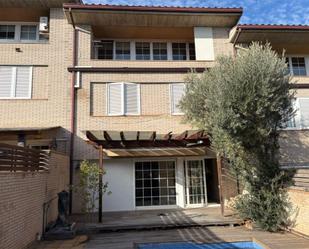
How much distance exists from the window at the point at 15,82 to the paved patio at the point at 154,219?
6649 millimetres

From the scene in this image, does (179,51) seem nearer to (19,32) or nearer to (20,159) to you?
(19,32)

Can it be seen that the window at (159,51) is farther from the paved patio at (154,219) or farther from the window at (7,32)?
the paved patio at (154,219)

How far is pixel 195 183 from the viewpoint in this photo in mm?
15406

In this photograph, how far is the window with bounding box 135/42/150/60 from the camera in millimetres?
17062

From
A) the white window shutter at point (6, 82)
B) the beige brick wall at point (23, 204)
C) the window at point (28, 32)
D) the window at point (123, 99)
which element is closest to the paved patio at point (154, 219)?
the beige brick wall at point (23, 204)

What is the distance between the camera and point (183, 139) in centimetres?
1318

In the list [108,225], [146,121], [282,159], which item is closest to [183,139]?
[146,121]

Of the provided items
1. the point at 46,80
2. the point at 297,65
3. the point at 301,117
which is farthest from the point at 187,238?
the point at 297,65

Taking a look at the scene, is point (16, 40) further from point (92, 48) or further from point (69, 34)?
point (92, 48)

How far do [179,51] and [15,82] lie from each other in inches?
357

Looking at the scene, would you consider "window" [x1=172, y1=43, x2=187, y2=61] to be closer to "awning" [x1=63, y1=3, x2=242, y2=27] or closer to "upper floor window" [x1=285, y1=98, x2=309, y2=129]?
"awning" [x1=63, y1=3, x2=242, y2=27]

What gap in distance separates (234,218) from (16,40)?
14.2 meters

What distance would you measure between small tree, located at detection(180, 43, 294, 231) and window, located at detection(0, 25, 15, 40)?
1162 cm

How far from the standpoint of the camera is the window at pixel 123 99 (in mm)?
15127
